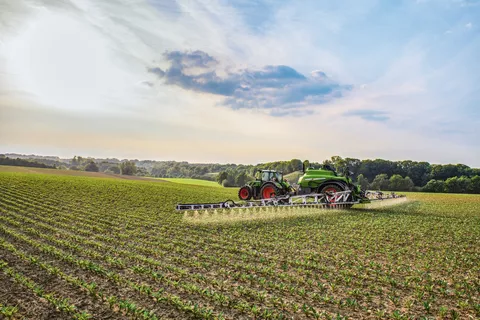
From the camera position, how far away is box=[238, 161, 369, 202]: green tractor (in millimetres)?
19969

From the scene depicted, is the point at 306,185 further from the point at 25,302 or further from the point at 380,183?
the point at 380,183

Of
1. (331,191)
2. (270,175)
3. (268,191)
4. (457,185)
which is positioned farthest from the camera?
(457,185)

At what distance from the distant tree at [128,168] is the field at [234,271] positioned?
9196 cm

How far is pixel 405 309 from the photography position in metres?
6.11

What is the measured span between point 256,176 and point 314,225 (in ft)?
25.5

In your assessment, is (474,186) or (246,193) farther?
(474,186)

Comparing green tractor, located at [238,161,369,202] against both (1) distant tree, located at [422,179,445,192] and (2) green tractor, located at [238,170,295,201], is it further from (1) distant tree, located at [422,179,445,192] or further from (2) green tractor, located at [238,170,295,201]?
(1) distant tree, located at [422,179,445,192]

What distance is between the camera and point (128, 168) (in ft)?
341

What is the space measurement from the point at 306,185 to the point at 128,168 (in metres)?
91.8

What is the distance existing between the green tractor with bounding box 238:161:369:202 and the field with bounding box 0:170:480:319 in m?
5.64

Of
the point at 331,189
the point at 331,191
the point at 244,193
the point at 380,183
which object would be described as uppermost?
the point at 380,183

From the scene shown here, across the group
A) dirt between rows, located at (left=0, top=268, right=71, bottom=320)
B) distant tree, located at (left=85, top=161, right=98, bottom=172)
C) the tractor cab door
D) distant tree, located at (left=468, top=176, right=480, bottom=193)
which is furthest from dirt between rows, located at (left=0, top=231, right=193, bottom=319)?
distant tree, located at (left=85, top=161, right=98, bottom=172)

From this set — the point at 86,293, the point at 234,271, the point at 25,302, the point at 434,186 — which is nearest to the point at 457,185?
the point at 434,186

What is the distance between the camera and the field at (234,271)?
6.04 m
